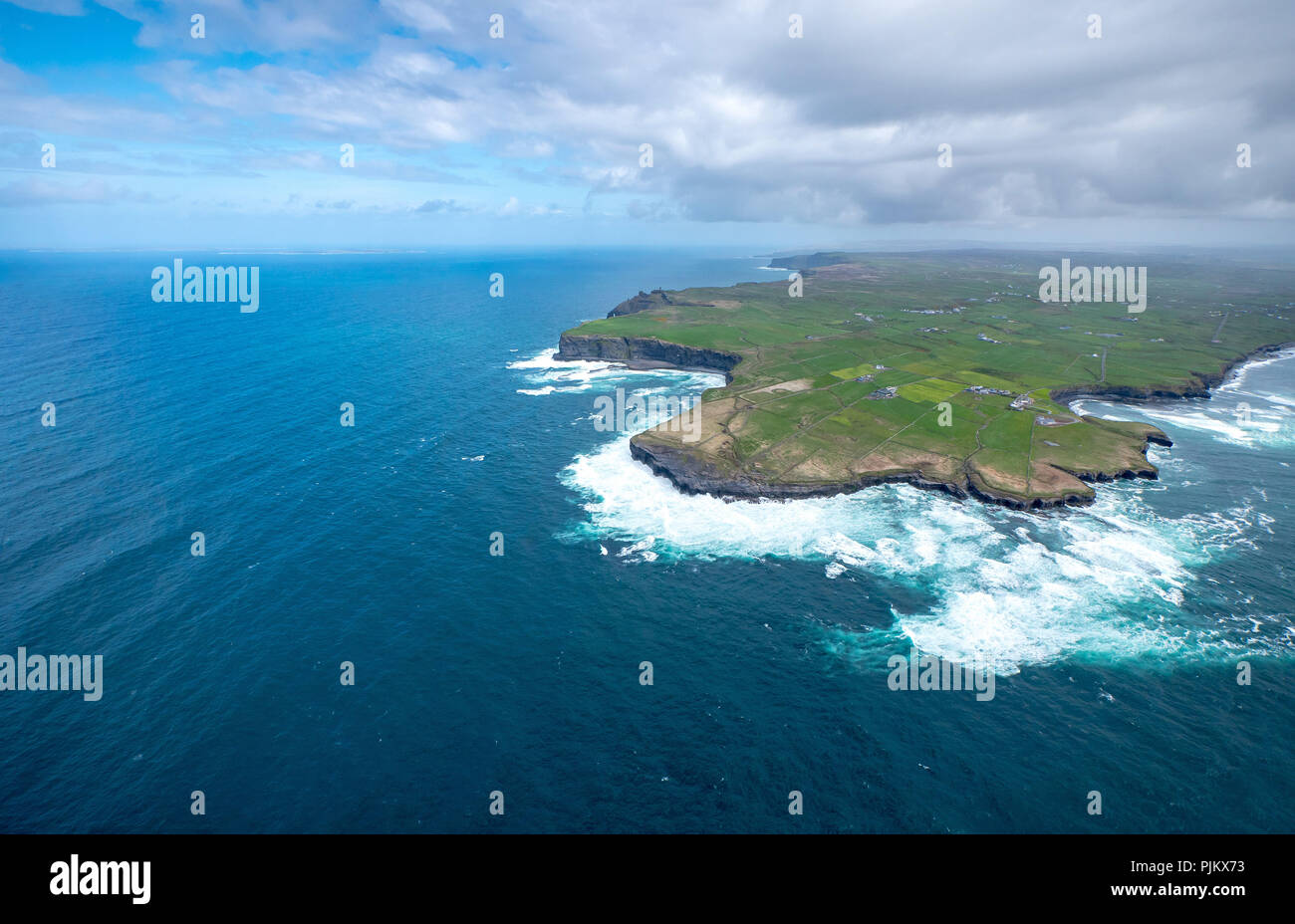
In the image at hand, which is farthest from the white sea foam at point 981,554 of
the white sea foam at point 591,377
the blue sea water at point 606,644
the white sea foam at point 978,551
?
the white sea foam at point 591,377

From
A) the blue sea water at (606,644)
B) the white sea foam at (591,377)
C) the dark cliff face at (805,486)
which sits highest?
the white sea foam at (591,377)

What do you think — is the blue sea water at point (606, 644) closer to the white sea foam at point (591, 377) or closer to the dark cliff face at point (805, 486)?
the dark cliff face at point (805, 486)

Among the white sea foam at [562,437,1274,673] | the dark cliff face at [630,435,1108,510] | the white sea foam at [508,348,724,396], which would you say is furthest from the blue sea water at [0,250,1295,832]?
the white sea foam at [508,348,724,396]

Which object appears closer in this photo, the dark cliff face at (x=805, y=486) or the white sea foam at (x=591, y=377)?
the dark cliff face at (x=805, y=486)

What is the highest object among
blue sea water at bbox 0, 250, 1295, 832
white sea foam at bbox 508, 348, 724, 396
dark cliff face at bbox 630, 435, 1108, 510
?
white sea foam at bbox 508, 348, 724, 396

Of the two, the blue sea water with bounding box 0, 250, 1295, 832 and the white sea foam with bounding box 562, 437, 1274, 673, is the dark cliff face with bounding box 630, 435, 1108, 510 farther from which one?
the blue sea water with bounding box 0, 250, 1295, 832

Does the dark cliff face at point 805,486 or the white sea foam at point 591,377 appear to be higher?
the white sea foam at point 591,377

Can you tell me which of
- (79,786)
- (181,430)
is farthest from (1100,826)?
(181,430)

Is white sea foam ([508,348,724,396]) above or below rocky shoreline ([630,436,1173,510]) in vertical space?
above

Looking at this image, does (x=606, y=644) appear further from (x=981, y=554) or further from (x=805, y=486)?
(x=981, y=554)
